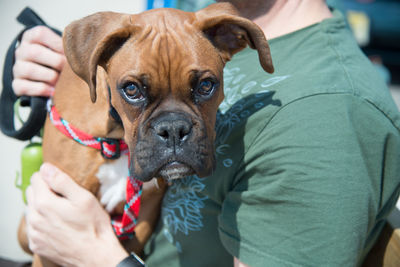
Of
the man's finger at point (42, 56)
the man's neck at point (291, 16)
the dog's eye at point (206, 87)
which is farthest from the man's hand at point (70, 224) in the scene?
the man's neck at point (291, 16)

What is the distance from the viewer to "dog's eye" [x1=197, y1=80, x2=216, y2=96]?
1.83 m

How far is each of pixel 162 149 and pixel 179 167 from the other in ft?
0.36

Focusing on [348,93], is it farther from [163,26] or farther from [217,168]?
[163,26]

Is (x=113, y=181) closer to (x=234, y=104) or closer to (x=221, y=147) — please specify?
(x=221, y=147)

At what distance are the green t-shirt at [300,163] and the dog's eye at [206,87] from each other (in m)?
0.16

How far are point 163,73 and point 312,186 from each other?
2.57 ft

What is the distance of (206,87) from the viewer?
Result: 6.04ft

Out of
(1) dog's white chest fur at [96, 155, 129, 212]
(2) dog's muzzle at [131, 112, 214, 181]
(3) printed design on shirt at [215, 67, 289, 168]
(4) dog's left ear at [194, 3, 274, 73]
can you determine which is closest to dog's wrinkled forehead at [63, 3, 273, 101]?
(4) dog's left ear at [194, 3, 274, 73]

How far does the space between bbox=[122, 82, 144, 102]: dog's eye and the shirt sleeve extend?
562 mm

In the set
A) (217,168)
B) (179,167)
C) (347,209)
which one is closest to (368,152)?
(347,209)

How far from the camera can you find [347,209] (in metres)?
1.51

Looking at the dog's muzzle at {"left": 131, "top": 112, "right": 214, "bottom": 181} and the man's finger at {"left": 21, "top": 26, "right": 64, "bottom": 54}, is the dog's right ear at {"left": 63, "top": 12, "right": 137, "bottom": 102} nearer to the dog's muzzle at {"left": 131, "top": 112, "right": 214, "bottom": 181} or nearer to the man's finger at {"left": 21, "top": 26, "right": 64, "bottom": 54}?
the dog's muzzle at {"left": 131, "top": 112, "right": 214, "bottom": 181}

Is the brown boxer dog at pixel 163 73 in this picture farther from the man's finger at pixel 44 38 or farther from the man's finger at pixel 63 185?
the man's finger at pixel 44 38

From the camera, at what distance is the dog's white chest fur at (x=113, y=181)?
7.29 feet
